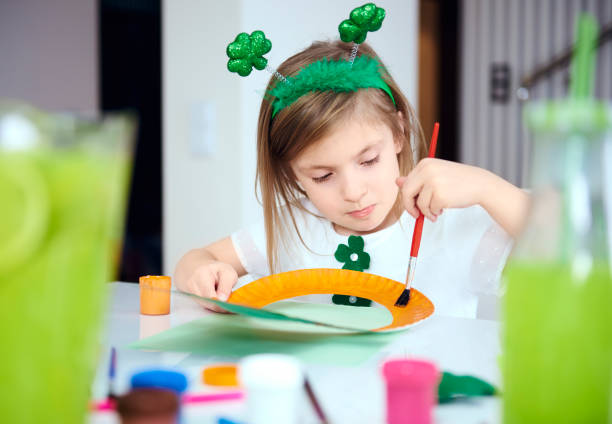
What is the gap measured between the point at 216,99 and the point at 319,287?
1200 millimetres

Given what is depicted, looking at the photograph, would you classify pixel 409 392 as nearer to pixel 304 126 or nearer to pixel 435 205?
pixel 435 205

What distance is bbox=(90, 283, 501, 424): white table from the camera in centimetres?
46

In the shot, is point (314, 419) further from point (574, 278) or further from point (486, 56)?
point (486, 56)

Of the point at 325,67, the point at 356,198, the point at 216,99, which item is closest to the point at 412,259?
the point at 356,198

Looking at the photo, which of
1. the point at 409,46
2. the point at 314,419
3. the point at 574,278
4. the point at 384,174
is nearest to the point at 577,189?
the point at 574,278

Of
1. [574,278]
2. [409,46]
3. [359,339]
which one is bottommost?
[359,339]

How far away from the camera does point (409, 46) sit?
8.23 ft

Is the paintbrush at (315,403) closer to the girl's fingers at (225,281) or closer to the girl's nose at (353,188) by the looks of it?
the girl's fingers at (225,281)

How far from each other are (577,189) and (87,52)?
4.16 meters

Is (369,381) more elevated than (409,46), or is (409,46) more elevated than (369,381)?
(409,46)

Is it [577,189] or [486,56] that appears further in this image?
[486,56]

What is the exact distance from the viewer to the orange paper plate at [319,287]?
93 centimetres

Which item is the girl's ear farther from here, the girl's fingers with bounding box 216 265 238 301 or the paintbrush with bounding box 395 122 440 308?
the girl's fingers with bounding box 216 265 238 301

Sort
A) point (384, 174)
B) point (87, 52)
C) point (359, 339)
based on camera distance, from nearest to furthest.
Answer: point (359, 339) < point (384, 174) < point (87, 52)
